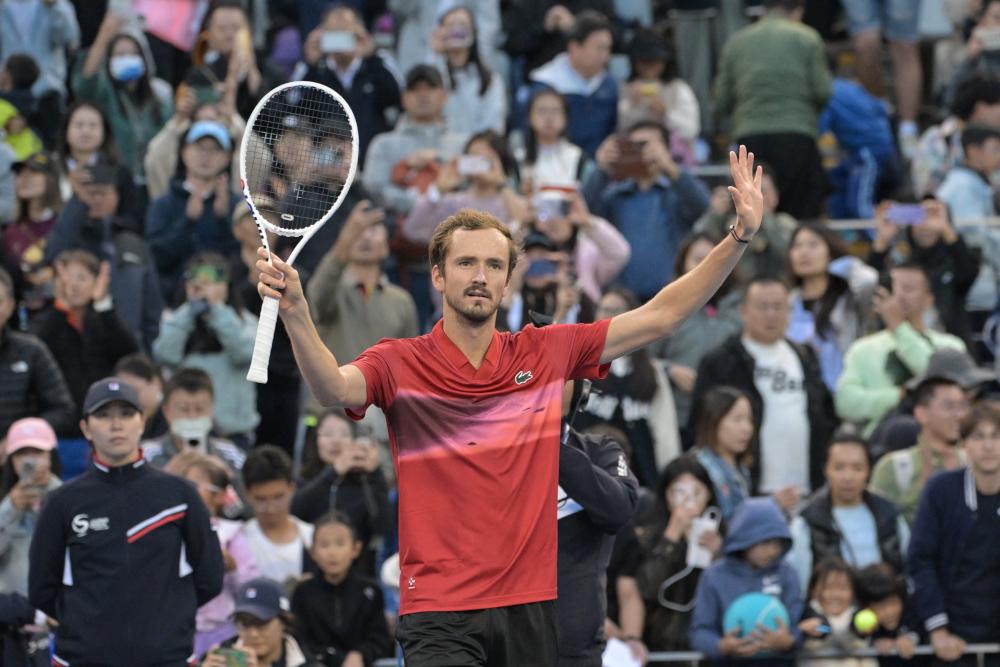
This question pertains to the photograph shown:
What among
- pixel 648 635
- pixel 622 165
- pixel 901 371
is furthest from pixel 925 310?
pixel 648 635

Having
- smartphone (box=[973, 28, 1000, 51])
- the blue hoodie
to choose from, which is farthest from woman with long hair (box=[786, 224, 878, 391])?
smartphone (box=[973, 28, 1000, 51])

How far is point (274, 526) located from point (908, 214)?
502cm

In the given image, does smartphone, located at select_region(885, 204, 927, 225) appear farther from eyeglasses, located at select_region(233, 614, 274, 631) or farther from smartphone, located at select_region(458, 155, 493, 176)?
eyeglasses, located at select_region(233, 614, 274, 631)

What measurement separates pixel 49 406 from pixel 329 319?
83.2 inches

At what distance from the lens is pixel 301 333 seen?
634 centimetres

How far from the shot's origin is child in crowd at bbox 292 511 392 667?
34.1 feet

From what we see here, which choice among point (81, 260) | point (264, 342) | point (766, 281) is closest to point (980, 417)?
point (766, 281)

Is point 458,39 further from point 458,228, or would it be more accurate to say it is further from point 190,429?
point 458,228

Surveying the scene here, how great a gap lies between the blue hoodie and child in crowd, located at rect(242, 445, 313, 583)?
2198 mm

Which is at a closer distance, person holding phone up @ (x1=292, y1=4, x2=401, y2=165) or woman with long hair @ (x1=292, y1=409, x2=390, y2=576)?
woman with long hair @ (x1=292, y1=409, x2=390, y2=576)

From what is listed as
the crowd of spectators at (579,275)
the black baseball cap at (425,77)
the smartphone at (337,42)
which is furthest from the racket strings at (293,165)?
the smartphone at (337,42)

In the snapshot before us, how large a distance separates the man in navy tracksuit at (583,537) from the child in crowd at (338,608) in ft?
9.76

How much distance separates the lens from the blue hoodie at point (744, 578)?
1015 cm

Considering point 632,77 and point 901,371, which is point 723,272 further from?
point 632,77
